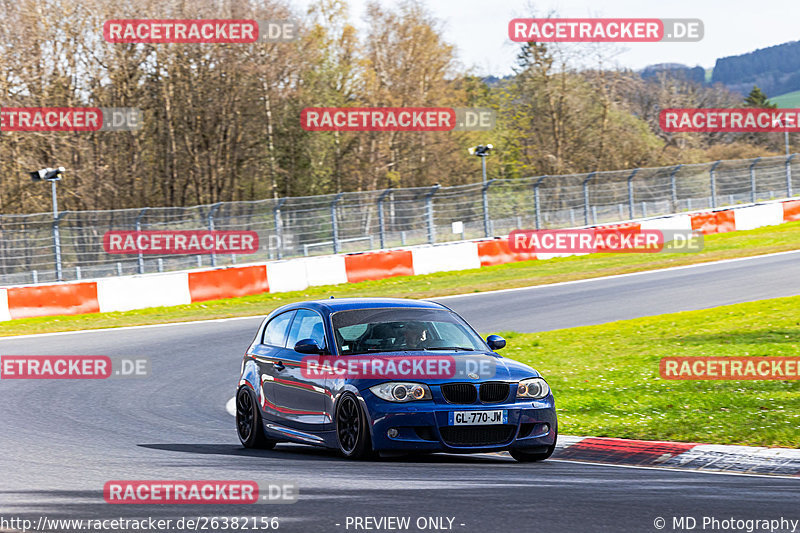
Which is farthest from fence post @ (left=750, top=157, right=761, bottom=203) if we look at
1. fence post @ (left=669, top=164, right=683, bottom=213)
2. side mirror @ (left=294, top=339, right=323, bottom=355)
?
side mirror @ (left=294, top=339, right=323, bottom=355)

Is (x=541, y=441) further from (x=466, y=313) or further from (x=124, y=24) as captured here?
(x=124, y=24)

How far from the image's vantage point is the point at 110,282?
25281 mm

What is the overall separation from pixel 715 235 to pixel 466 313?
1753 cm

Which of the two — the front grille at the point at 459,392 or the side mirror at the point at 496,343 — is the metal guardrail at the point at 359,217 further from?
the front grille at the point at 459,392

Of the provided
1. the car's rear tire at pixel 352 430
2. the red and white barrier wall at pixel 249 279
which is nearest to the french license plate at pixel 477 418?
the car's rear tire at pixel 352 430

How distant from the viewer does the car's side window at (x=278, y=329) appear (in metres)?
10.1

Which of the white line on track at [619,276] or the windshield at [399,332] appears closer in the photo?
the windshield at [399,332]

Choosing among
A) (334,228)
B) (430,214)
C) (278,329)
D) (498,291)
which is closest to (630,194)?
(430,214)

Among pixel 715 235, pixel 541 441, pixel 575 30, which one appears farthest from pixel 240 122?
pixel 541 441

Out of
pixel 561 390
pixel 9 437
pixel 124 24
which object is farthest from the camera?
pixel 124 24

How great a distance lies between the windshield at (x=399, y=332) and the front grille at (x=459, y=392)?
77cm

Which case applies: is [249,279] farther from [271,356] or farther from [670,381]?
[271,356]

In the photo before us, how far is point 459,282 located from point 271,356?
18.4 metres

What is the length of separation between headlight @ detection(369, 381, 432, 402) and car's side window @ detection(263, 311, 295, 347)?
6.26 feet
